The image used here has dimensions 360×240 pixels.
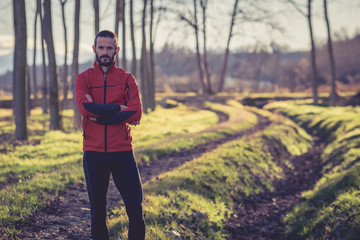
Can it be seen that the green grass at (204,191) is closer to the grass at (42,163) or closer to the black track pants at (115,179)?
the black track pants at (115,179)

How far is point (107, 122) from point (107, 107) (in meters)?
0.17

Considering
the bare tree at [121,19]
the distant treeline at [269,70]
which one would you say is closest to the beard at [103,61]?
the bare tree at [121,19]

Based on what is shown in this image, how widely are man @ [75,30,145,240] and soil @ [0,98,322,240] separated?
6.56 ft

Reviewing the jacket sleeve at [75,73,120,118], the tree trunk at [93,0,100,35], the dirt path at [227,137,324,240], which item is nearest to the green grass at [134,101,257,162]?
the dirt path at [227,137,324,240]

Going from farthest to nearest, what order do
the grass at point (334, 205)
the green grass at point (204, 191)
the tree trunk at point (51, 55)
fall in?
the tree trunk at point (51, 55) → the grass at point (334, 205) → the green grass at point (204, 191)

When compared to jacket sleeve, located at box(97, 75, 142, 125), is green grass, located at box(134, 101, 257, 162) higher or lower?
lower

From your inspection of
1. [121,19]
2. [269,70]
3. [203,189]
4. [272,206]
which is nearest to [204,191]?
[203,189]

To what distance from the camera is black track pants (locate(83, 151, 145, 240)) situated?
3.69 meters

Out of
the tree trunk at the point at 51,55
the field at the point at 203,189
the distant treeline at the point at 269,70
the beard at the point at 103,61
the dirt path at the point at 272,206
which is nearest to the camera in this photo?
the beard at the point at 103,61

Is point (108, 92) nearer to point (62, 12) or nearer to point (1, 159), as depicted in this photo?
point (1, 159)

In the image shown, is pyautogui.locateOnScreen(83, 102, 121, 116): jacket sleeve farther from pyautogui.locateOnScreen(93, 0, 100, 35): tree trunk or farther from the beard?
pyautogui.locateOnScreen(93, 0, 100, 35): tree trunk

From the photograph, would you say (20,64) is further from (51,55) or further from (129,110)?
(129,110)

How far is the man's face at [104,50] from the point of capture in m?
3.68

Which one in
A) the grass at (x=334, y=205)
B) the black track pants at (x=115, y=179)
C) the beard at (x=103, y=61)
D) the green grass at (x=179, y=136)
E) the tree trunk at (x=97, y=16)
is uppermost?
the tree trunk at (x=97, y=16)
